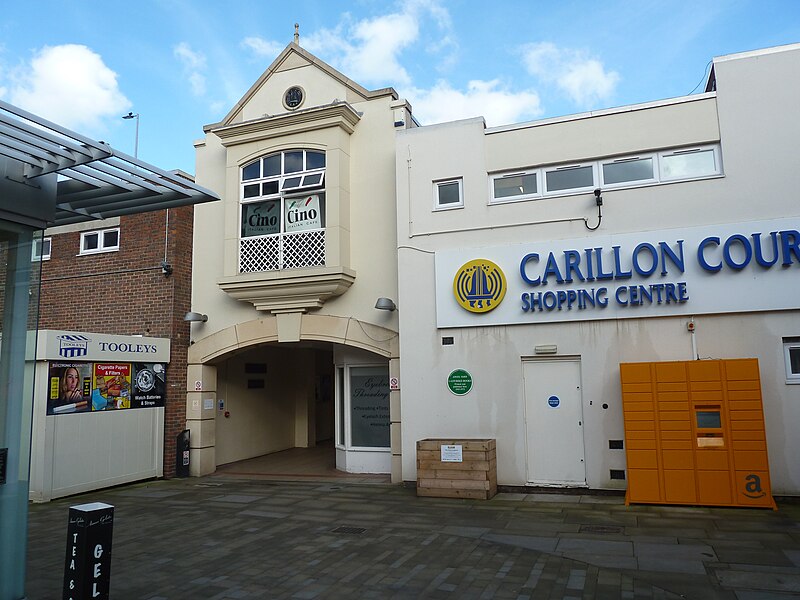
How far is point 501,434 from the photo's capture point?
10531mm

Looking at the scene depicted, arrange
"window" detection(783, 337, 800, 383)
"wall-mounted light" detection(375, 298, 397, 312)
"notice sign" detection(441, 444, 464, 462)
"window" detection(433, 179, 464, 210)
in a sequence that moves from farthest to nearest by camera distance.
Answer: "wall-mounted light" detection(375, 298, 397, 312)
"window" detection(433, 179, 464, 210)
"notice sign" detection(441, 444, 464, 462)
"window" detection(783, 337, 800, 383)

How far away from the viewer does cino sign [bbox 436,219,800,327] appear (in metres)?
9.38

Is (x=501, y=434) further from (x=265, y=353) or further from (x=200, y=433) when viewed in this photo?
(x=265, y=353)

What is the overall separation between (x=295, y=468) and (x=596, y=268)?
7.74 metres

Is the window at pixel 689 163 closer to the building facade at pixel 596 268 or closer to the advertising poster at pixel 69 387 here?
the building facade at pixel 596 268

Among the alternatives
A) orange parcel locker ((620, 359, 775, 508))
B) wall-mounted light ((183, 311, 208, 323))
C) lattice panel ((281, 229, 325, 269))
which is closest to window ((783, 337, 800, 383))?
orange parcel locker ((620, 359, 775, 508))

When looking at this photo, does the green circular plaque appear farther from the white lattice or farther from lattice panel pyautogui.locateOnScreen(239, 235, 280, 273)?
lattice panel pyautogui.locateOnScreen(239, 235, 280, 273)

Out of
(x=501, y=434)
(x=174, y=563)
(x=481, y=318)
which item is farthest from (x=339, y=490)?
(x=174, y=563)

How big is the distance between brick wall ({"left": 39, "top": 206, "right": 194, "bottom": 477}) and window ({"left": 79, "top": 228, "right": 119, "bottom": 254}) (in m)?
0.15

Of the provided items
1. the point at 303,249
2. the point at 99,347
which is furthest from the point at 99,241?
the point at 303,249

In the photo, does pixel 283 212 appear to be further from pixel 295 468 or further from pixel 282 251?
pixel 295 468

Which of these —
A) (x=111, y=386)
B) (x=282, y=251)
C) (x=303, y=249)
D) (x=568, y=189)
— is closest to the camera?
(x=568, y=189)

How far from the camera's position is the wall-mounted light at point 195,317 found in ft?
43.5

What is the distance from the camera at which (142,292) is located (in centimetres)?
→ 1370
